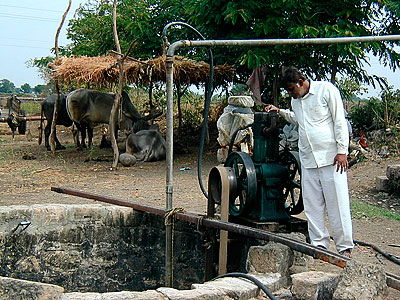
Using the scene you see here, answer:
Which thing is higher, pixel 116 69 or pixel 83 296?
pixel 116 69

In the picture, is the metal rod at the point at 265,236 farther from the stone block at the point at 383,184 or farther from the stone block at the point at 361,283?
the stone block at the point at 383,184

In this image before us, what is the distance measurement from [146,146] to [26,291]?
32.8ft

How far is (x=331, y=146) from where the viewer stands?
3.96m

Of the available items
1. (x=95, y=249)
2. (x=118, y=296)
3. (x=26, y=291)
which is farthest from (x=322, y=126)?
(x=95, y=249)

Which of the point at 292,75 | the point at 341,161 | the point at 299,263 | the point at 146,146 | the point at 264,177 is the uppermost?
the point at 292,75

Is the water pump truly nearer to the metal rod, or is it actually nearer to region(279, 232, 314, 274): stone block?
the metal rod

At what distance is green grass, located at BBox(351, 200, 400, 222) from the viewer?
689cm

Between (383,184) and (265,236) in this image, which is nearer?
(265,236)

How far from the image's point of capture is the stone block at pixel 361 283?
2816mm

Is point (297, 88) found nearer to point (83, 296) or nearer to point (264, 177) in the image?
point (264, 177)

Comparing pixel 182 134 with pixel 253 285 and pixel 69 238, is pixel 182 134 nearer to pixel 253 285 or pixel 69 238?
pixel 69 238

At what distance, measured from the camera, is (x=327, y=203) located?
402 centimetres

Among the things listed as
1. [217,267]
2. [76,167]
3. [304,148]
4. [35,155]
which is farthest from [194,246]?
[35,155]

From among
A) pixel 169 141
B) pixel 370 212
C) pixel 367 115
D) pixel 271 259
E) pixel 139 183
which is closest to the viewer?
pixel 271 259
